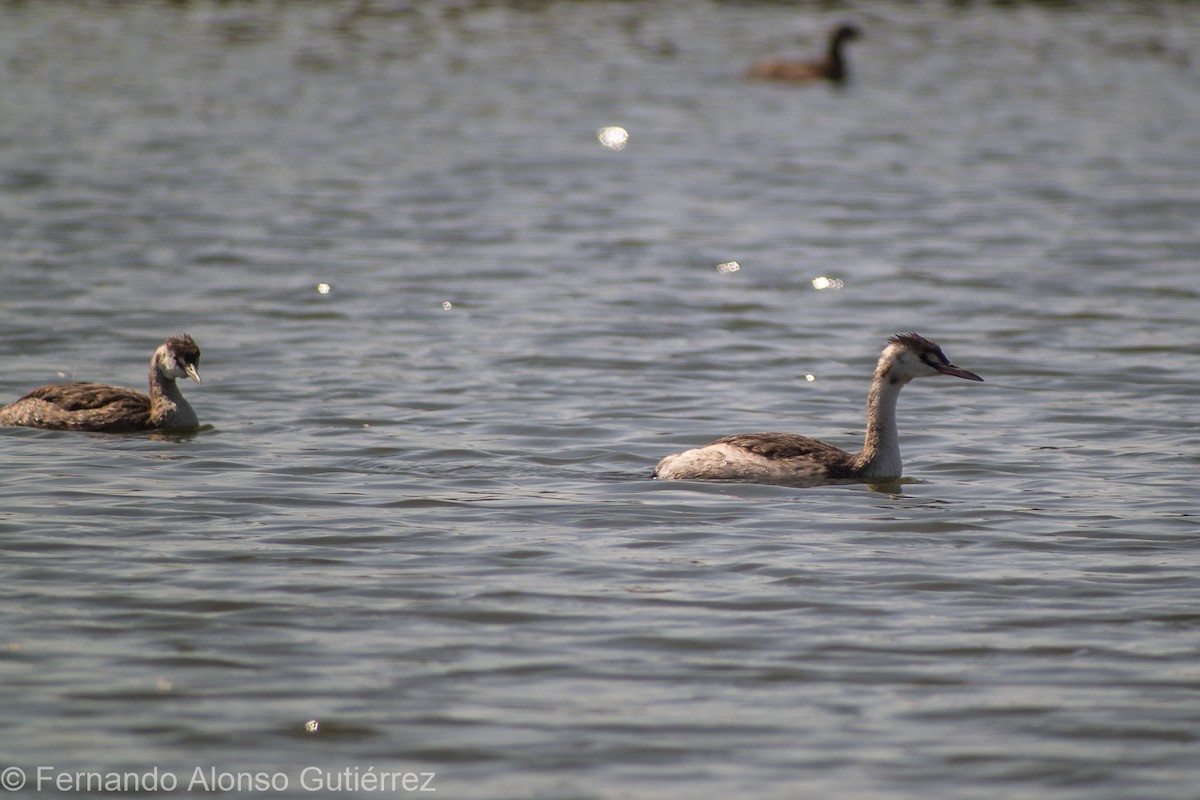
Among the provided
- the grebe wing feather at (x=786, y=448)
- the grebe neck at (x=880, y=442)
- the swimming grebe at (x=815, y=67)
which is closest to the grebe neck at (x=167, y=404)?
the grebe wing feather at (x=786, y=448)

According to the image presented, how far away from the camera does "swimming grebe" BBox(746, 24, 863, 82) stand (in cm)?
3797

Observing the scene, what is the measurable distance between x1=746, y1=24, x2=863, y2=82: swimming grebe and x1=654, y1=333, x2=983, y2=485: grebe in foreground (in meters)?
26.2

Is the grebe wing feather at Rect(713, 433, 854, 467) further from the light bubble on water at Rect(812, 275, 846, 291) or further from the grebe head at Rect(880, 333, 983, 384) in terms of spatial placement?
the light bubble on water at Rect(812, 275, 846, 291)

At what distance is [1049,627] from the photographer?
9195 mm

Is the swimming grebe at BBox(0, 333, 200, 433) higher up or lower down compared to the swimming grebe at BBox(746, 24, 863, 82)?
lower down

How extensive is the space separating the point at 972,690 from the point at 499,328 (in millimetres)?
10667

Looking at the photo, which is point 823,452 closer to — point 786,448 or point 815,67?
point 786,448

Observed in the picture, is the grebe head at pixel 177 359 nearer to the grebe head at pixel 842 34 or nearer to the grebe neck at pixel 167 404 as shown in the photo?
the grebe neck at pixel 167 404

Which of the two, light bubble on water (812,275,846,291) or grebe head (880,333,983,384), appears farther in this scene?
light bubble on water (812,275,846,291)

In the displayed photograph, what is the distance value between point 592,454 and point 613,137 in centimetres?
2043

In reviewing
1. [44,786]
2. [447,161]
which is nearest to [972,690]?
[44,786]

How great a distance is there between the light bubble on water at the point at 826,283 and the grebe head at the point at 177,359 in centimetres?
922

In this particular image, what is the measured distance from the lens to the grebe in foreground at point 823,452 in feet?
39.4

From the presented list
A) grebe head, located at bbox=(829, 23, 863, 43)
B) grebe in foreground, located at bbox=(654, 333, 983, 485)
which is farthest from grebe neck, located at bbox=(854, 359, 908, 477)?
grebe head, located at bbox=(829, 23, 863, 43)
